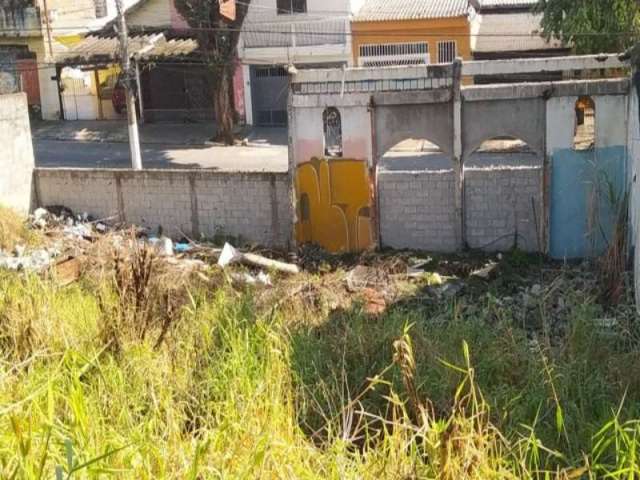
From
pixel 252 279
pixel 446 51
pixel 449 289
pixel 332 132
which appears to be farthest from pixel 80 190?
pixel 446 51

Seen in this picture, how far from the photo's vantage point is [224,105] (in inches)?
978

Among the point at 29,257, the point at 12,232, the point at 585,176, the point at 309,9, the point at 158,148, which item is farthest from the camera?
the point at 309,9

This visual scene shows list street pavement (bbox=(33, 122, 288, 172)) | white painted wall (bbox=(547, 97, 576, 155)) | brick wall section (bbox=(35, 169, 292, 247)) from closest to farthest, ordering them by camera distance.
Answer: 1. white painted wall (bbox=(547, 97, 576, 155))
2. brick wall section (bbox=(35, 169, 292, 247))
3. street pavement (bbox=(33, 122, 288, 172))

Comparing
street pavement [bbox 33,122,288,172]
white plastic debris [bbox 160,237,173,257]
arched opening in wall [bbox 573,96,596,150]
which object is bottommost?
white plastic debris [bbox 160,237,173,257]

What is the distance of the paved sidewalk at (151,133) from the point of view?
26.1m

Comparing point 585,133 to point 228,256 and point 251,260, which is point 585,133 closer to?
point 251,260

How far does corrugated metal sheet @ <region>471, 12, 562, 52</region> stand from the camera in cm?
2492

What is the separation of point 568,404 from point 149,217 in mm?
12207

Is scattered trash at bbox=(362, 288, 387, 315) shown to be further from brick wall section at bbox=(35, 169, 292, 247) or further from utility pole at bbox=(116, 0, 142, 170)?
utility pole at bbox=(116, 0, 142, 170)

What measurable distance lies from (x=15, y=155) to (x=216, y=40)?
8212 mm

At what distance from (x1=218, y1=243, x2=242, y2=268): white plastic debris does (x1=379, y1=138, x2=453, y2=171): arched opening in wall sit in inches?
286

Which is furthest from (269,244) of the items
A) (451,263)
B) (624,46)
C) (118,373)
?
(118,373)

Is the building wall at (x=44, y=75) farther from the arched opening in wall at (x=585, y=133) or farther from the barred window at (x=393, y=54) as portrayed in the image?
the arched opening in wall at (x=585, y=133)

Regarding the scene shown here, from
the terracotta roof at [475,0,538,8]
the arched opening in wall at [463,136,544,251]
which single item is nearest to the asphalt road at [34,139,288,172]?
the arched opening in wall at [463,136,544,251]
